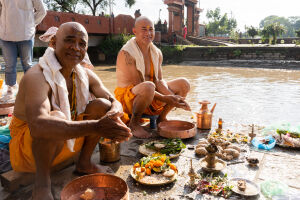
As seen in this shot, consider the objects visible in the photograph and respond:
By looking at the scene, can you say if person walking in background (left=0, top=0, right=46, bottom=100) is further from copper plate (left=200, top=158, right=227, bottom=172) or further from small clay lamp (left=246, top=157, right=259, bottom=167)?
small clay lamp (left=246, top=157, right=259, bottom=167)

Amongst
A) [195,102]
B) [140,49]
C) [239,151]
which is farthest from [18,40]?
[195,102]

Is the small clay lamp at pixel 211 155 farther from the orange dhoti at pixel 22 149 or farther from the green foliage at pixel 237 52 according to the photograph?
the green foliage at pixel 237 52

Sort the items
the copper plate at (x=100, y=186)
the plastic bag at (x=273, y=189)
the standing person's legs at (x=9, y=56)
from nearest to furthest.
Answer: the copper plate at (x=100, y=186)
the plastic bag at (x=273, y=189)
the standing person's legs at (x=9, y=56)

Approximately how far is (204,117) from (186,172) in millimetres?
1307

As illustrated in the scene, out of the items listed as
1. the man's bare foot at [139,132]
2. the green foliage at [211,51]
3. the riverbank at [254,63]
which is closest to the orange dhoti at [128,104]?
the man's bare foot at [139,132]

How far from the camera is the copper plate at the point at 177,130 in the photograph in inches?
116

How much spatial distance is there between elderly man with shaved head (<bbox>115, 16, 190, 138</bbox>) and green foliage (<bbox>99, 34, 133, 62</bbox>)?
54.2ft

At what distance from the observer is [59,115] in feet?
5.57

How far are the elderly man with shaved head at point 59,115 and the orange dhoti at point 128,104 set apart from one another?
3.19ft

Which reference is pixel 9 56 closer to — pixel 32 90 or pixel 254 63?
pixel 32 90

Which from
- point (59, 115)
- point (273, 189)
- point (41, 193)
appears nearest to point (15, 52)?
point (59, 115)

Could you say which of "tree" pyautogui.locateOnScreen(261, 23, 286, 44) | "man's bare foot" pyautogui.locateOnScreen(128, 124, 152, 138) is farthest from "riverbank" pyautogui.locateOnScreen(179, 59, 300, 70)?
"man's bare foot" pyautogui.locateOnScreen(128, 124, 152, 138)

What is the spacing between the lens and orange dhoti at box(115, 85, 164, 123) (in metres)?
3.30

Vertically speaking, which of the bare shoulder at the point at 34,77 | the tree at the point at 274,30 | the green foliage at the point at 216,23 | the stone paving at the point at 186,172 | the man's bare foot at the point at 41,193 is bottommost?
the stone paving at the point at 186,172
